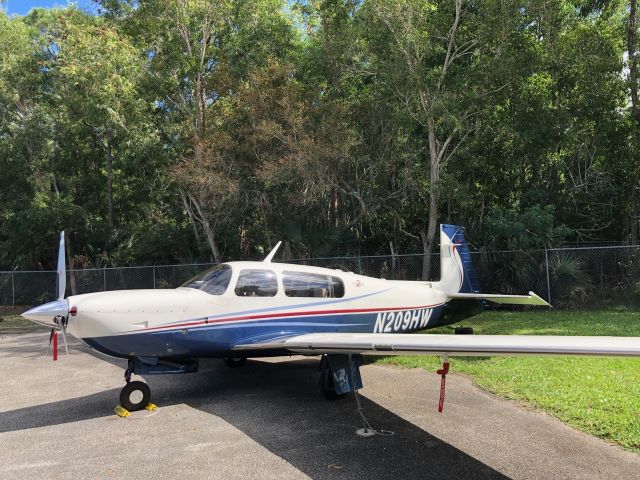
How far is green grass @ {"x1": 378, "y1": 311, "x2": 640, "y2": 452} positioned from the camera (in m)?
5.00

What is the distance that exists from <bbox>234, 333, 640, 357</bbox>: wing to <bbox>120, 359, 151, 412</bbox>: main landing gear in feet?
4.24

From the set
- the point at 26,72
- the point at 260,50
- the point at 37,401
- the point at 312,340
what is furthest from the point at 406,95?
the point at 26,72

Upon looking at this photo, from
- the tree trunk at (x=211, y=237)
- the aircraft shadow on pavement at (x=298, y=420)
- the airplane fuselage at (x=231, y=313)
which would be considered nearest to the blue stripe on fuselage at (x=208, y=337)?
the airplane fuselage at (x=231, y=313)

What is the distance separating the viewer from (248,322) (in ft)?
21.2

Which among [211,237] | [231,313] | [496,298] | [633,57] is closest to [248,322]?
[231,313]

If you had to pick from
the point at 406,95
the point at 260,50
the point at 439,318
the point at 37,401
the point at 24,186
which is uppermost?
the point at 260,50

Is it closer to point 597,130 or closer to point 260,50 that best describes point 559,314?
point 597,130

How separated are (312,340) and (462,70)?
1219cm

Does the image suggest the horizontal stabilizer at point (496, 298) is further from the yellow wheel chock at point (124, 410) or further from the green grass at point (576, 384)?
the yellow wheel chock at point (124, 410)

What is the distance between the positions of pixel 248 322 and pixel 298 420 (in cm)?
152

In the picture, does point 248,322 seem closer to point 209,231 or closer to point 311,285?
point 311,285

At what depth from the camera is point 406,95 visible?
582 inches

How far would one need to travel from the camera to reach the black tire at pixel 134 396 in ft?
19.7

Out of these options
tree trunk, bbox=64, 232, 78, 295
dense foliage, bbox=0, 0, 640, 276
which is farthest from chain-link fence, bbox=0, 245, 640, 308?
tree trunk, bbox=64, 232, 78, 295
